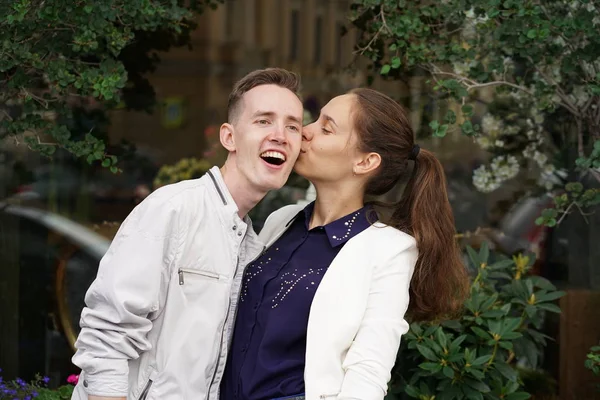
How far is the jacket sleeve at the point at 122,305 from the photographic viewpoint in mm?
2570

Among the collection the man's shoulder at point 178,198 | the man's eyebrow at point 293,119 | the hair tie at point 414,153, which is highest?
the man's eyebrow at point 293,119

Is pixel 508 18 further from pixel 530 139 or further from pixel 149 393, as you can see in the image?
pixel 149 393

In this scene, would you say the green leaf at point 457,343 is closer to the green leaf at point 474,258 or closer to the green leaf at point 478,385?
the green leaf at point 478,385

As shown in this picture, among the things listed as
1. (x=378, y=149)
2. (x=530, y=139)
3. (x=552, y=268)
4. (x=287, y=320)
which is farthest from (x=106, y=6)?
(x=552, y=268)

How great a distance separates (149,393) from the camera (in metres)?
2.68

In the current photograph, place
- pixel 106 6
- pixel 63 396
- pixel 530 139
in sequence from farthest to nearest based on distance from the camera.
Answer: pixel 530 139
pixel 63 396
pixel 106 6

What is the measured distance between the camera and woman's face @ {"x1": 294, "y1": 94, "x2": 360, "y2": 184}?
304 centimetres

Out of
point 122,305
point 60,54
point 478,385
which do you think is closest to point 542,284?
point 478,385

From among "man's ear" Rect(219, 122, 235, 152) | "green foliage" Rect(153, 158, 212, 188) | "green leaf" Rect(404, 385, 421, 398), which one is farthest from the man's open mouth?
"green foliage" Rect(153, 158, 212, 188)

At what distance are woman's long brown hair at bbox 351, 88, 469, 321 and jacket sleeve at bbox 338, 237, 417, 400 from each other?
23 centimetres

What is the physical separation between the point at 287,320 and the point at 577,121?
2.63 meters

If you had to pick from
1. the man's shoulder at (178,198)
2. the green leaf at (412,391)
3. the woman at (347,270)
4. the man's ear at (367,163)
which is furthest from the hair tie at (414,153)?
the green leaf at (412,391)

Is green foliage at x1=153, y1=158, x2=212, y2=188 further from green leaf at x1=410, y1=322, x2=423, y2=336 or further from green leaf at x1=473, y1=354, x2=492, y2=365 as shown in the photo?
green leaf at x1=473, y1=354, x2=492, y2=365

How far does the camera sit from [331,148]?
Answer: 3.03 meters
